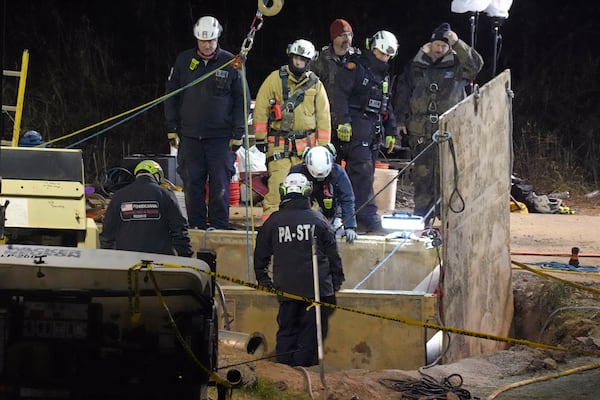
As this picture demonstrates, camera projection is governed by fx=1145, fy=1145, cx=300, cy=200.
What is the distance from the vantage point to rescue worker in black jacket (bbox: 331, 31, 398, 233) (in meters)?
13.5

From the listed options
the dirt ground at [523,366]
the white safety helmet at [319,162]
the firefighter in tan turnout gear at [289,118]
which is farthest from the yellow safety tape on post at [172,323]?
the firefighter in tan turnout gear at [289,118]

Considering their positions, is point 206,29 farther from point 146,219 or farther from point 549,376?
point 549,376

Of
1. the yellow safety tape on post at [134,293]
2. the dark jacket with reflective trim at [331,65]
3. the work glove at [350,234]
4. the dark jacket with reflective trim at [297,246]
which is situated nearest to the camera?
the yellow safety tape on post at [134,293]

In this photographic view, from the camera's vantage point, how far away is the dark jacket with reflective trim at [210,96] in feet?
41.7

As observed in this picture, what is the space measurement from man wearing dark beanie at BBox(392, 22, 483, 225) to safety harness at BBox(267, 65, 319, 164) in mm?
1759

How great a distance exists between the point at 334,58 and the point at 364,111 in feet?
2.36

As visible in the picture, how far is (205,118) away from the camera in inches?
501

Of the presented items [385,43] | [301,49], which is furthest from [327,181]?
[385,43]

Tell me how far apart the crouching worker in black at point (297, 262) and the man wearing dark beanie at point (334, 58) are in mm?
3588

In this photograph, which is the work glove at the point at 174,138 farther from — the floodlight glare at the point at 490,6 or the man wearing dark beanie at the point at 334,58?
the floodlight glare at the point at 490,6

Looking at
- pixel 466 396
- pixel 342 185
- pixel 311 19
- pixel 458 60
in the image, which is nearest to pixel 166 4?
pixel 311 19

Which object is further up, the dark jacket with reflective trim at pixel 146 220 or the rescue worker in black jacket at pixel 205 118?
the rescue worker in black jacket at pixel 205 118

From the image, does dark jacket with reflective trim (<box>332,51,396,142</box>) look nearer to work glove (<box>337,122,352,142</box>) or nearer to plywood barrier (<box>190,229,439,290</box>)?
work glove (<box>337,122,352,142</box>)

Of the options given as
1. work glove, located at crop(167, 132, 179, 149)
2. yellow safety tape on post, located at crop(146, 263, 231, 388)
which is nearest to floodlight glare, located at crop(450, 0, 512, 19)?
work glove, located at crop(167, 132, 179, 149)
